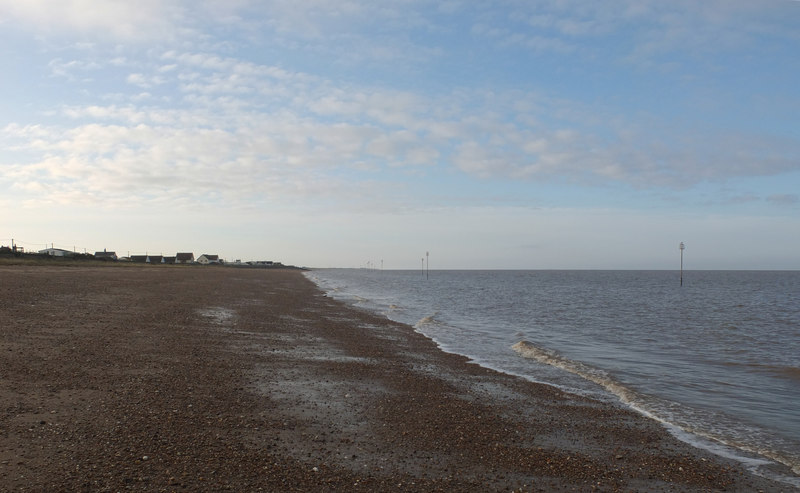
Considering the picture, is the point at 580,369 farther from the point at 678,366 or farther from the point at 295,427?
the point at 295,427

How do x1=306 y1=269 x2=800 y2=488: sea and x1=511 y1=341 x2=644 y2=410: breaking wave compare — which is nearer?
x1=306 y1=269 x2=800 y2=488: sea

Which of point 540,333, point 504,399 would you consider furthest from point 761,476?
point 540,333

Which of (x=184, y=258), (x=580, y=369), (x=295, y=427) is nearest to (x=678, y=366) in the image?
(x=580, y=369)

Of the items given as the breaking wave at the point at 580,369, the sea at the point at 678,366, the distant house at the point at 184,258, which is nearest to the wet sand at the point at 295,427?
the sea at the point at 678,366

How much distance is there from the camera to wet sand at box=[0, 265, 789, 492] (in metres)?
5.83

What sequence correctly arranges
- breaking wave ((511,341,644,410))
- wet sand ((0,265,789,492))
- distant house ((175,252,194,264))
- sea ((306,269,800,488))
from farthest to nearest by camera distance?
distant house ((175,252,194,264)) → breaking wave ((511,341,644,410)) → sea ((306,269,800,488)) → wet sand ((0,265,789,492))

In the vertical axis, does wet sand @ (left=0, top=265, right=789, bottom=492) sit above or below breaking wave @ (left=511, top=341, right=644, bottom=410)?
above

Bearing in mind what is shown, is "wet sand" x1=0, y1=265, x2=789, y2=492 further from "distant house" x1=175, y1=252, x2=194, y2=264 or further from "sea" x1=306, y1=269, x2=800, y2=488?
"distant house" x1=175, y1=252, x2=194, y2=264

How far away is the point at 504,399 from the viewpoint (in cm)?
1045

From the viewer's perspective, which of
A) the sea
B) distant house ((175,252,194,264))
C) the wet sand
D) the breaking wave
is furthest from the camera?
distant house ((175,252,194,264))

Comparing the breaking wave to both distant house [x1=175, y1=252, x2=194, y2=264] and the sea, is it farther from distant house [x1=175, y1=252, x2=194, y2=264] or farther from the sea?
distant house [x1=175, y1=252, x2=194, y2=264]

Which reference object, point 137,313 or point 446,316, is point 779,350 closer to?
point 446,316

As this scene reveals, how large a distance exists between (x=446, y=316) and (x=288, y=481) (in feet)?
84.2

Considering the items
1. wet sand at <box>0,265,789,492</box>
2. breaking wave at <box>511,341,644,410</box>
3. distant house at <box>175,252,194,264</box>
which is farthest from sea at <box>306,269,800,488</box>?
distant house at <box>175,252,194,264</box>
